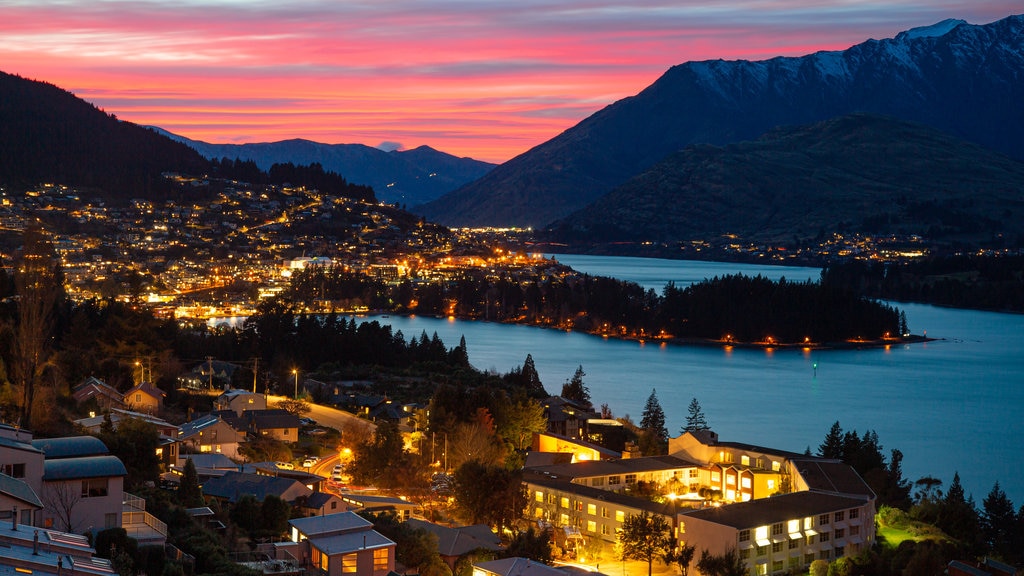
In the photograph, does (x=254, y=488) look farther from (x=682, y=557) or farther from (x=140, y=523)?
(x=682, y=557)

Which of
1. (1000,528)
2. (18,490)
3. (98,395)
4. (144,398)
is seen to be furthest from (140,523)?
(1000,528)

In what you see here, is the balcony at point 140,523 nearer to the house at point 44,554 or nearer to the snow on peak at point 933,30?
the house at point 44,554

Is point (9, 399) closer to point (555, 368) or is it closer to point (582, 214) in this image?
point (555, 368)

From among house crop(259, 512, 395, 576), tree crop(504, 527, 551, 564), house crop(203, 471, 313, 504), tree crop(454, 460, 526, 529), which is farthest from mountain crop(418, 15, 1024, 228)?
house crop(259, 512, 395, 576)

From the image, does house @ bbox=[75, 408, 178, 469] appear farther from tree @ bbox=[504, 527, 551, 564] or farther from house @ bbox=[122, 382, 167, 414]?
tree @ bbox=[504, 527, 551, 564]

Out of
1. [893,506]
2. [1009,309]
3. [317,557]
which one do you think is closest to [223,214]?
[1009,309]
